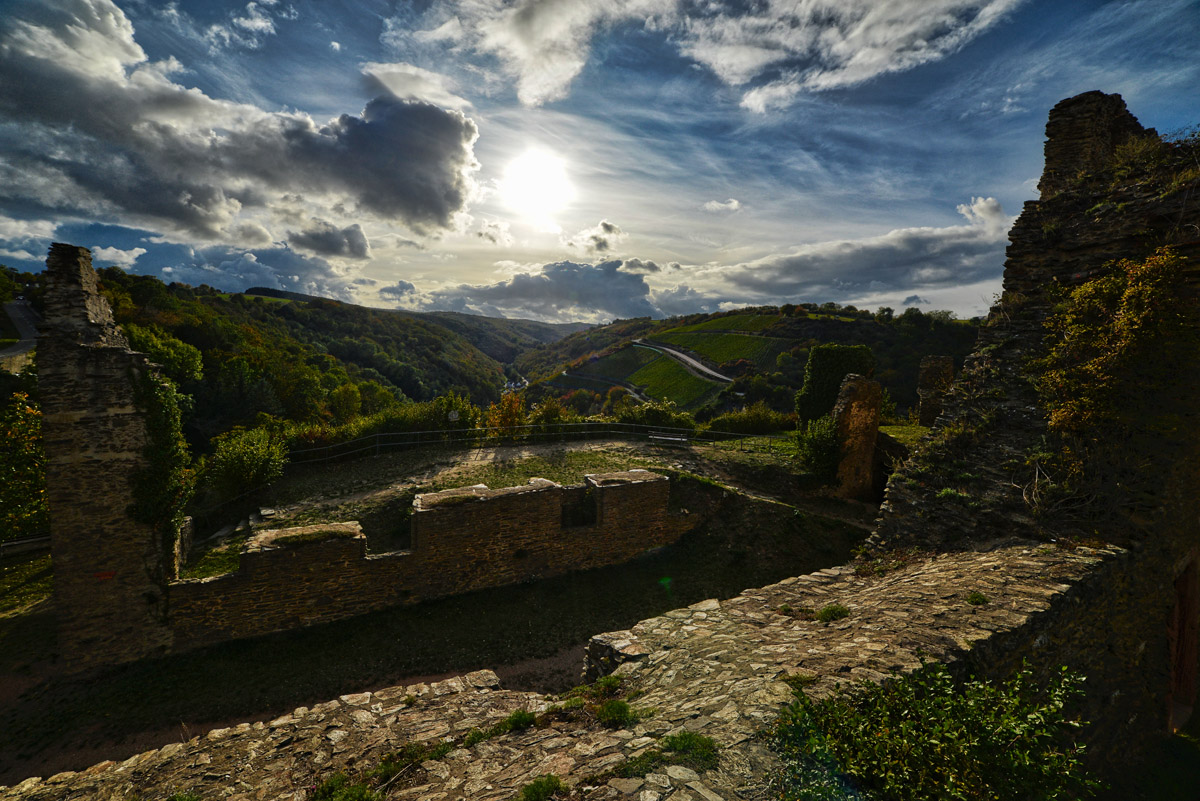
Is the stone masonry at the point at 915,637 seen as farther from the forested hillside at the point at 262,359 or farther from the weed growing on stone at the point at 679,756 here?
the forested hillside at the point at 262,359

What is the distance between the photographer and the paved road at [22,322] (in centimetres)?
3400

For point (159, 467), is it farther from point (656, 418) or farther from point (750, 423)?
point (750, 423)

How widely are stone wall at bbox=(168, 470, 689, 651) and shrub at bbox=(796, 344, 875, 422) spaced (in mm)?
14824

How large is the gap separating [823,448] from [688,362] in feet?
170

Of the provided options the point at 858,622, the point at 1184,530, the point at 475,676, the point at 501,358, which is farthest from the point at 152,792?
the point at 501,358

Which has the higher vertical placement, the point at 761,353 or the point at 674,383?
the point at 761,353

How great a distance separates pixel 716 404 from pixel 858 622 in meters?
41.8

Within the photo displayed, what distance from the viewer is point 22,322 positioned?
42281 millimetres

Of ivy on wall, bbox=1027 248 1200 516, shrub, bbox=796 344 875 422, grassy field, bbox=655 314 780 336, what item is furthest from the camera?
grassy field, bbox=655 314 780 336

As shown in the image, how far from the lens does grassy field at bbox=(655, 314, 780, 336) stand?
74750mm

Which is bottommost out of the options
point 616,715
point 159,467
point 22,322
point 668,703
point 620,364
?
point 616,715

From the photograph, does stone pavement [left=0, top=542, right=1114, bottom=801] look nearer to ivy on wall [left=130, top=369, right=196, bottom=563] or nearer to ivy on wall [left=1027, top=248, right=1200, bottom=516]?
ivy on wall [left=1027, top=248, right=1200, bottom=516]

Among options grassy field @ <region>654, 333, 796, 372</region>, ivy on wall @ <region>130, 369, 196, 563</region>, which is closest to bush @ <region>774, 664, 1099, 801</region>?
ivy on wall @ <region>130, 369, 196, 563</region>

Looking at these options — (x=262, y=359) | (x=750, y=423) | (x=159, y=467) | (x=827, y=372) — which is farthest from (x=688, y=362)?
(x=159, y=467)
